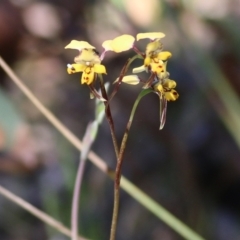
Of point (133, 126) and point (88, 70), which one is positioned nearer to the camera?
point (88, 70)

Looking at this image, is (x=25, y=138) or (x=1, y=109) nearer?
(x=1, y=109)

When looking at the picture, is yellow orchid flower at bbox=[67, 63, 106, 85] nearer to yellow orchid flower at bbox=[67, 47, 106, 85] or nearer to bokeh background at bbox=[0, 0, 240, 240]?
yellow orchid flower at bbox=[67, 47, 106, 85]

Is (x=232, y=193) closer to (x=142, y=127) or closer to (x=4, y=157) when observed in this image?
(x=142, y=127)

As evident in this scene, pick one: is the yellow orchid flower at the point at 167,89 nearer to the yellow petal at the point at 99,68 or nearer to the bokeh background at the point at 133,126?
the yellow petal at the point at 99,68

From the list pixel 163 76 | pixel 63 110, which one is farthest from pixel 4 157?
pixel 163 76

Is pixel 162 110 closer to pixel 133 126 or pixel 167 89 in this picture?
pixel 167 89

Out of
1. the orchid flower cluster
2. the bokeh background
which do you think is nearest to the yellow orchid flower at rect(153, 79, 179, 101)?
the orchid flower cluster

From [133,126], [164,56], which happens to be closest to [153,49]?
[164,56]

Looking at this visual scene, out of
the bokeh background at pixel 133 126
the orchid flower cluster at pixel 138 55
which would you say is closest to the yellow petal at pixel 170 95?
the orchid flower cluster at pixel 138 55
